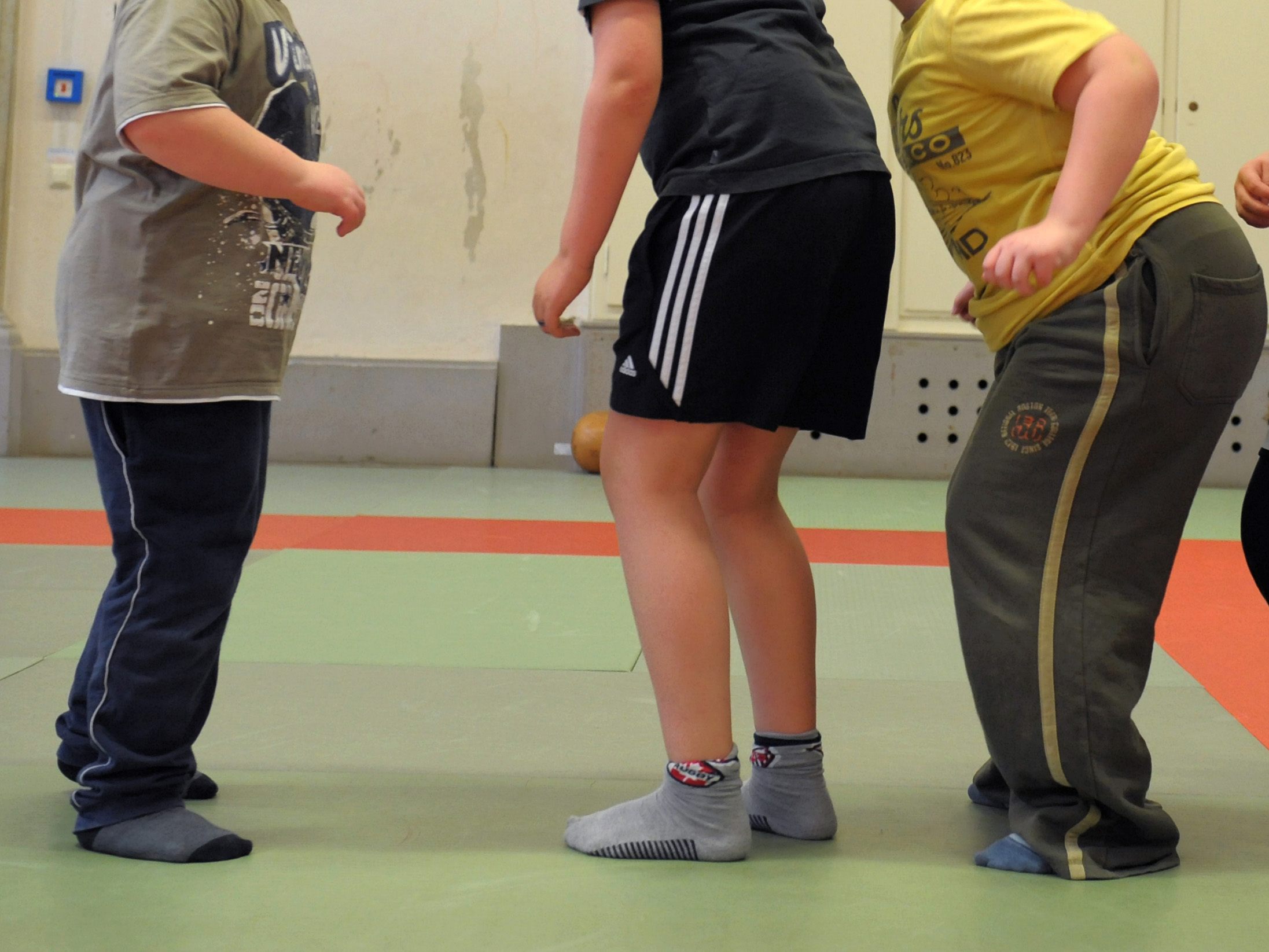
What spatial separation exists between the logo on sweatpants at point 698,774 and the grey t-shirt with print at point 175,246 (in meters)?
0.64

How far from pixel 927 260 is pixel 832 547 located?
9.52 feet

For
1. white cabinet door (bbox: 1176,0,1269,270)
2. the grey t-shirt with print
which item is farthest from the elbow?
white cabinet door (bbox: 1176,0,1269,270)

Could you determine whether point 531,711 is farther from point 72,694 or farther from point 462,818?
point 72,694

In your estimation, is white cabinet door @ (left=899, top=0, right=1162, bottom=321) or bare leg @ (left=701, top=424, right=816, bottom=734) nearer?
bare leg @ (left=701, top=424, right=816, bottom=734)

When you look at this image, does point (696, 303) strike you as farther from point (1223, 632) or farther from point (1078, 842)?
point (1223, 632)

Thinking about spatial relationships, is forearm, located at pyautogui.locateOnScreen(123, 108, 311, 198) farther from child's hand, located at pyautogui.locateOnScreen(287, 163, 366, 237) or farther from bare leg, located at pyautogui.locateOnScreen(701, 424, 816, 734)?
bare leg, located at pyautogui.locateOnScreen(701, 424, 816, 734)

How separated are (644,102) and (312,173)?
38 cm

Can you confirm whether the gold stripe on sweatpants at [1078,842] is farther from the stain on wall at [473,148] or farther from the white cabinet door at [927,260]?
the stain on wall at [473,148]

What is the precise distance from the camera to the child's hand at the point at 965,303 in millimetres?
1720

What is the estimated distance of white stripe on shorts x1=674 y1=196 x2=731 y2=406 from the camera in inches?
58.3

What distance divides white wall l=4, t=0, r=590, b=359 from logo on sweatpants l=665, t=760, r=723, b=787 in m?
5.37

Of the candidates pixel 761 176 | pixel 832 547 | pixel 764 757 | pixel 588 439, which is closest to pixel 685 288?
pixel 761 176

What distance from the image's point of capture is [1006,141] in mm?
1504

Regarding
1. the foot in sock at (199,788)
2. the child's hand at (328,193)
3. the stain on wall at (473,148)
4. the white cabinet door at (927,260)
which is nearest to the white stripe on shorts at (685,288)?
the child's hand at (328,193)
